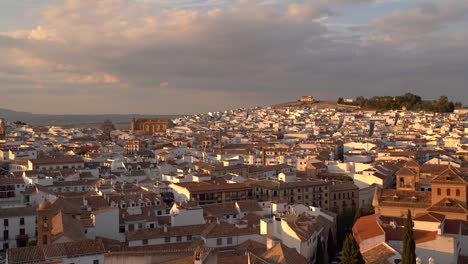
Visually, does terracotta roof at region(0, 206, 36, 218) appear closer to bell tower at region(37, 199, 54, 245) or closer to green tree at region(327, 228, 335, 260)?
bell tower at region(37, 199, 54, 245)

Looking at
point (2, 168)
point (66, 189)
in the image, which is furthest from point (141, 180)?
→ point (2, 168)

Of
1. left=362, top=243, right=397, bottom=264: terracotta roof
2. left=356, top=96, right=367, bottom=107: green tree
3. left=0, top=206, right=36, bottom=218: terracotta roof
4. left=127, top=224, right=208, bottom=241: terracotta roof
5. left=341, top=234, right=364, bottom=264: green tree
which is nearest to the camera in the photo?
left=341, top=234, right=364, bottom=264: green tree

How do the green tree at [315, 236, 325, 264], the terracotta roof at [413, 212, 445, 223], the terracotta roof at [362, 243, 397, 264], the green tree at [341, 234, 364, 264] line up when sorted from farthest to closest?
the green tree at [315, 236, 325, 264], the terracotta roof at [413, 212, 445, 223], the terracotta roof at [362, 243, 397, 264], the green tree at [341, 234, 364, 264]

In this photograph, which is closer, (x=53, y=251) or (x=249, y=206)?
(x=53, y=251)

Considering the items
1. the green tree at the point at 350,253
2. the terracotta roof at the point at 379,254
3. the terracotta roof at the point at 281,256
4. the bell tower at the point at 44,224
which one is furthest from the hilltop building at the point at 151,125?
the green tree at the point at 350,253

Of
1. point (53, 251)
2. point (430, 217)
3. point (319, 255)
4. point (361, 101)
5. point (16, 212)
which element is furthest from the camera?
point (361, 101)

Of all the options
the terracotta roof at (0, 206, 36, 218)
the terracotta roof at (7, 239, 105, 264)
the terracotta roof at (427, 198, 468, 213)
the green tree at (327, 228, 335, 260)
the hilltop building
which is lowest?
the green tree at (327, 228, 335, 260)

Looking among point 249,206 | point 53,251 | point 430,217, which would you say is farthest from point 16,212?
point 430,217

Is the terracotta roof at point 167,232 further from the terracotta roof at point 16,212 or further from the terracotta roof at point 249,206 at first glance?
the terracotta roof at point 16,212

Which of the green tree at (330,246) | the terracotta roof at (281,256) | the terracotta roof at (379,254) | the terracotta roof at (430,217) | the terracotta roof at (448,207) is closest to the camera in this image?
the terracotta roof at (281,256)

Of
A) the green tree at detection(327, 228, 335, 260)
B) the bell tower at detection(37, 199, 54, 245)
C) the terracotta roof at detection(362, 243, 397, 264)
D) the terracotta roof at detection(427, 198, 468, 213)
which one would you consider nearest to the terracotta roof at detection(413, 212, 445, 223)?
the terracotta roof at detection(427, 198, 468, 213)

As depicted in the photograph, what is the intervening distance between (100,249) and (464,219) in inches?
719

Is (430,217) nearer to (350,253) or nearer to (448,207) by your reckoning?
(448,207)

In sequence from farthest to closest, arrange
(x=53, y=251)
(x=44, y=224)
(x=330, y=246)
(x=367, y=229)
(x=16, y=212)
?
(x=16, y=212) → (x=330, y=246) → (x=367, y=229) → (x=44, y=224) → (x=53, y=251)
